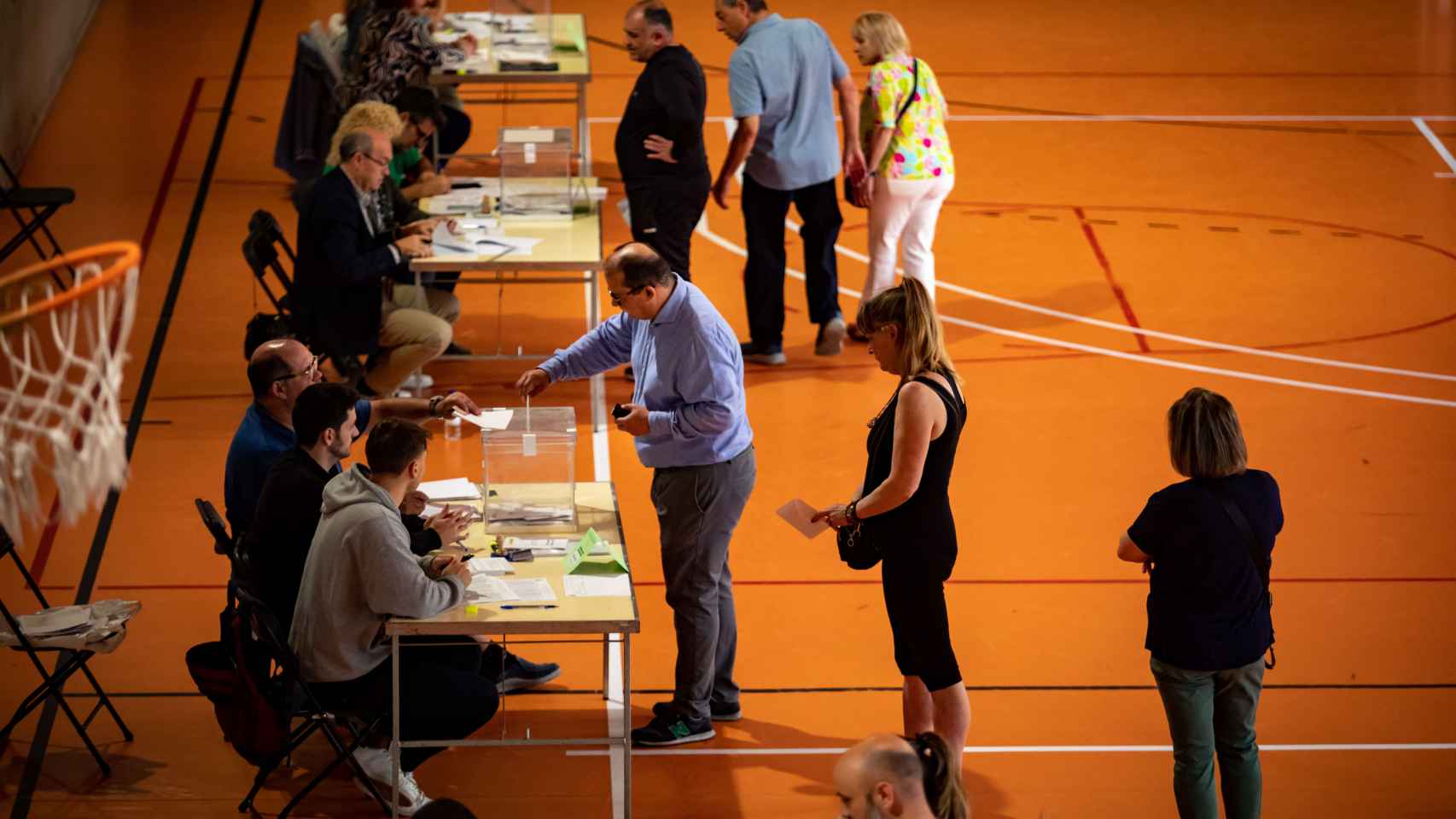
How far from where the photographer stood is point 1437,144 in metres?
13.5

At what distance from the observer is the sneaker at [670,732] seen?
6.08m

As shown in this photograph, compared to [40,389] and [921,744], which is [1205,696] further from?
[40,389]

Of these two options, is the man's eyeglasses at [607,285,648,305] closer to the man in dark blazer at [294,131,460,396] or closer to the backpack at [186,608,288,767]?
the backpack at [186,608,288,767]

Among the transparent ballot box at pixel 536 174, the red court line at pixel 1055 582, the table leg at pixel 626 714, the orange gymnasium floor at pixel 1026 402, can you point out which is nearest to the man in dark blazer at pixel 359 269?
the orange gymnasium floor at pixel 1026 402

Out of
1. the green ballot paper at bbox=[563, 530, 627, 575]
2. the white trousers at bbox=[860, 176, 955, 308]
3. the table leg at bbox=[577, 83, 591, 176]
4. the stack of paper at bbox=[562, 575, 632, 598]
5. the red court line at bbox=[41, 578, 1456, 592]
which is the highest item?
the table leg at bbox=[577, 83, 591, 176]

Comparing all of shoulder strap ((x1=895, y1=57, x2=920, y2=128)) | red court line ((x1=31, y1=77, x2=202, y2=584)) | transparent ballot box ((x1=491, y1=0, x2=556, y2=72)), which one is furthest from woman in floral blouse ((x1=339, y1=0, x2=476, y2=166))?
shoulder strap ((x1=895, y1=57, x2=920, y2=128))

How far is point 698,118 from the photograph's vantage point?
9.03 m

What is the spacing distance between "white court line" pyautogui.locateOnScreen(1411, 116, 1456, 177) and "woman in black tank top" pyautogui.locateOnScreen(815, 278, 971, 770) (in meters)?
8.92

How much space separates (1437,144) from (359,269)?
9086 mm

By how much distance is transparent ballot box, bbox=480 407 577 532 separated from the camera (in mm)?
6043

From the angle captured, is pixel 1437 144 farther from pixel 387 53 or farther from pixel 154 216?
pixel 154 216

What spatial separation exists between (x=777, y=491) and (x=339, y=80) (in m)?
4.60

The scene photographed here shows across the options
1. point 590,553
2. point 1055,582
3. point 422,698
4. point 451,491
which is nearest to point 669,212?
point 1055,582

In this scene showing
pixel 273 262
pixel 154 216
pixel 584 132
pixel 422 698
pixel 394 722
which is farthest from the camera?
pixel 584 132
